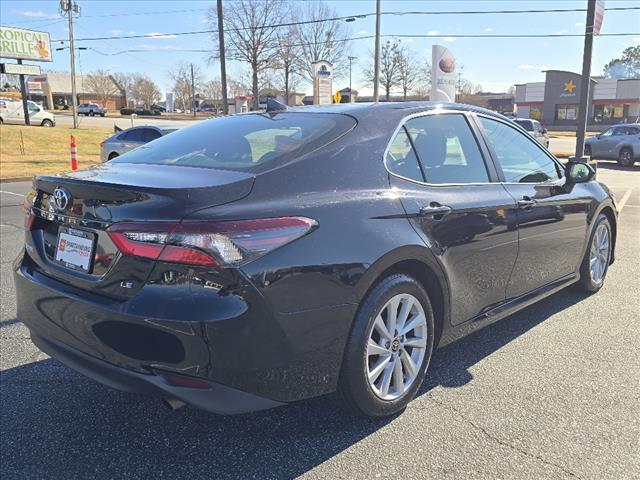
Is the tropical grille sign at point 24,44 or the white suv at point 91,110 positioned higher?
the tropical grille sign at point 24,44

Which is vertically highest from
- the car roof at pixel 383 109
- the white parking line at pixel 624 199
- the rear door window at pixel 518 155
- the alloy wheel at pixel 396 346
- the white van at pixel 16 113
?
the white van at pixel 16 113

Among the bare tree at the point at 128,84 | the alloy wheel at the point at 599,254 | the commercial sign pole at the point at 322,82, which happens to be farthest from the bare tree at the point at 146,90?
the alloy wheel at the point at 599,254

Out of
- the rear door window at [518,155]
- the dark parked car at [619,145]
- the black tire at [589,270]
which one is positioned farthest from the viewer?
the dark parked car at [619,145]

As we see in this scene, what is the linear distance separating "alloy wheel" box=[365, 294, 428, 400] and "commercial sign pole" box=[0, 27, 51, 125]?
1397 inches

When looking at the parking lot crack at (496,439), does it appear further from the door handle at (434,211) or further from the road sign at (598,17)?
the road sign at (598,17)

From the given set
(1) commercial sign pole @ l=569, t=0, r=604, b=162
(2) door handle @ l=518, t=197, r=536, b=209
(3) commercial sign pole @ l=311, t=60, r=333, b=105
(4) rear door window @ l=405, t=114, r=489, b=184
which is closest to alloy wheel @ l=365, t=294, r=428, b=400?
(4) rear door window @ l=405, t=114, r=489, b=184

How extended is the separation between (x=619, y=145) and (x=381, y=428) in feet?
72.2

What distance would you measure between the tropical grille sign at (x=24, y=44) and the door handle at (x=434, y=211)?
38.4 m

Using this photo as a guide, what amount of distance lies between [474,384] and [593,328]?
148 centimetres

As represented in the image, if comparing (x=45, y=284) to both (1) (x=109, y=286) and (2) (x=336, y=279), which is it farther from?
(2) (x=336, y=279)

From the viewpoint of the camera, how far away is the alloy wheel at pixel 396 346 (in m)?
2.80

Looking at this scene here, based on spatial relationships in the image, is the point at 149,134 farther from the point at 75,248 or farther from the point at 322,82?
the point at 322,82

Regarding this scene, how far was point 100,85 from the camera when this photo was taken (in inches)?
3531

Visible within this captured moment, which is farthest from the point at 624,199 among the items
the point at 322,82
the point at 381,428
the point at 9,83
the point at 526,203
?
the point at 9,83
